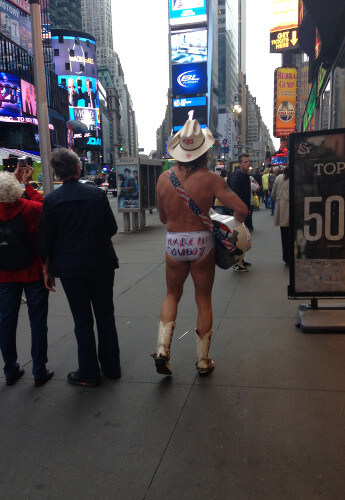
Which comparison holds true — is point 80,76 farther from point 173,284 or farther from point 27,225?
point 173,284

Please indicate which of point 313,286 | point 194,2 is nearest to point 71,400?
point 313,286

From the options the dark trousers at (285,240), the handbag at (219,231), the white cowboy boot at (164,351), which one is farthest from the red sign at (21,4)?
the white cowboy boot at (164,351)

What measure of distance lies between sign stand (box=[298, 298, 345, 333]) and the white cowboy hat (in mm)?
2205

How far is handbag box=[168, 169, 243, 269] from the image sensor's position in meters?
3.43

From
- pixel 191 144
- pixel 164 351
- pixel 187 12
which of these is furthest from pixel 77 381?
pixel 187 12

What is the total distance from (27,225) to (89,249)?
62 cm

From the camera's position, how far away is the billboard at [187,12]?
80688mm

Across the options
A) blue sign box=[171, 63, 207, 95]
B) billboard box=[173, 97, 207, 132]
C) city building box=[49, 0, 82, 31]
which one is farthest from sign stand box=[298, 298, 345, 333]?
city building box=[49, 0, 82, 31]

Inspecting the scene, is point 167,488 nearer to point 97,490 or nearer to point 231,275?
point 97,490

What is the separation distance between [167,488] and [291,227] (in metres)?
3.02

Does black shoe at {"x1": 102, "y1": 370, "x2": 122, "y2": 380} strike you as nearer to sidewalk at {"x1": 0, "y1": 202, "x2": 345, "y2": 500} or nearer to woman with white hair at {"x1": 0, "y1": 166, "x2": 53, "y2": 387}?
sidewalk at {"x1": 0, "y1": 202, "x2": 345, "y2": 500}

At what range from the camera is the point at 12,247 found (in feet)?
11.5

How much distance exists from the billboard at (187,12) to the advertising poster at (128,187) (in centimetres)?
7732

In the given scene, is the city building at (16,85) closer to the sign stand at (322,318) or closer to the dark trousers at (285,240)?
the dark trousers at (285,240)
